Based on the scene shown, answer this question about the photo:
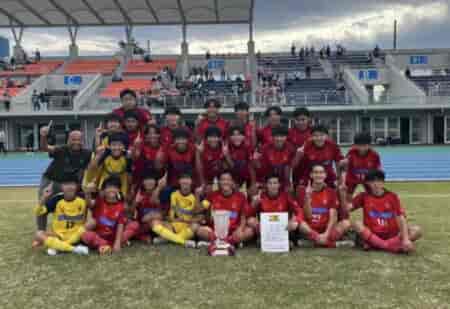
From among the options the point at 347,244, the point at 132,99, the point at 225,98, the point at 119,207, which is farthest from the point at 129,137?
the point at 225,98

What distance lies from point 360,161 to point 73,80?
95.5 feet

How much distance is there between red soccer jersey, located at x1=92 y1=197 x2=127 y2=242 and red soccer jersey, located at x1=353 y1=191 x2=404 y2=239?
2921mm

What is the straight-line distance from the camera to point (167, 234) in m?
5.08

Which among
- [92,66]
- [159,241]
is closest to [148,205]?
[159,241]

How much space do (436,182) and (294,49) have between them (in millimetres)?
26317

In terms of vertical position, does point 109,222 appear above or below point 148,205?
below

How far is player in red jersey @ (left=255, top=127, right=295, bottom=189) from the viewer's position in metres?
5.58

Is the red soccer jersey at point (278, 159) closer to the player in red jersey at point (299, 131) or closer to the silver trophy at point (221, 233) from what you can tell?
the player in red jersey at point (299, 131)

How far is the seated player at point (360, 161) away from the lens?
5.57 meters

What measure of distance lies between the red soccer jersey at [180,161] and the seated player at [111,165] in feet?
1.83

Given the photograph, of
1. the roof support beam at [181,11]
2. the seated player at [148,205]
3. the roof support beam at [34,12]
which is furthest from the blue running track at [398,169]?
the roof support beam at [181,11]

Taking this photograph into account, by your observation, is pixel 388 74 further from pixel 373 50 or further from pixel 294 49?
pixel 294 49

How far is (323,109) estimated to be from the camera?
24.7m

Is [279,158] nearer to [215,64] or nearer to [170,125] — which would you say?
[170,125]
